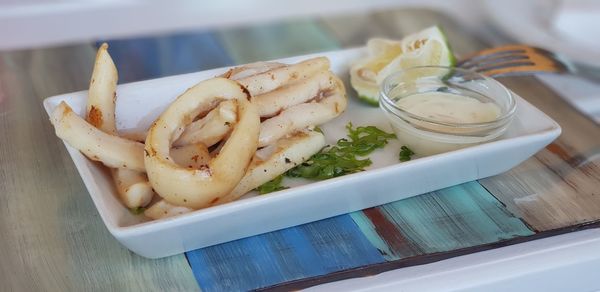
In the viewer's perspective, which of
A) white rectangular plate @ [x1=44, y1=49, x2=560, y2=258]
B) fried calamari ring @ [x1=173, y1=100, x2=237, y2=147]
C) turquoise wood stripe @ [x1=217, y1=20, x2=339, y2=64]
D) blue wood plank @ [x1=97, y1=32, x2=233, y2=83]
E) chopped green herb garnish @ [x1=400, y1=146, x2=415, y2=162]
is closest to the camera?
white rectangular plate @ [x1=44, y1=49, x2=560, y2=258]

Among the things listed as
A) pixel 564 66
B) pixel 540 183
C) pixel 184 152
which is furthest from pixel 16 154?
pixel 564 66

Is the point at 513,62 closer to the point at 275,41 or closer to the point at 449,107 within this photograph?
the point at 449,107

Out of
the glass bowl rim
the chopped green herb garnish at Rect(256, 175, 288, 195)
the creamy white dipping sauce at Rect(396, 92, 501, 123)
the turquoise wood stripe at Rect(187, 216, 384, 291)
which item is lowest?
the turquoise wood stripe at Rect(187, 216, 384, 291)

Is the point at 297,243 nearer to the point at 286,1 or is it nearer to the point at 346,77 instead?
the point at 346,77

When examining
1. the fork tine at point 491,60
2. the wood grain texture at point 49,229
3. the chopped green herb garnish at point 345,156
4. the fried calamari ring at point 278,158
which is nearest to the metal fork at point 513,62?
the fork tine at point 491,60

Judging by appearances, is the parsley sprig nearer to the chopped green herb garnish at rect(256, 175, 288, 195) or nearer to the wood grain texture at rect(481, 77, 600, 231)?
the chopped green herb garnish at rect(256, 175, 288, 195)

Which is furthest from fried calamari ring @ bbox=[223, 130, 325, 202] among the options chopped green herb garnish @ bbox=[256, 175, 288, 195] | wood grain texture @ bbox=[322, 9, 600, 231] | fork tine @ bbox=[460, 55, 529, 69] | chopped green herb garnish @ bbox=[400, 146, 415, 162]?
fork tine @ bbox=[460, 55, 529, 69]
